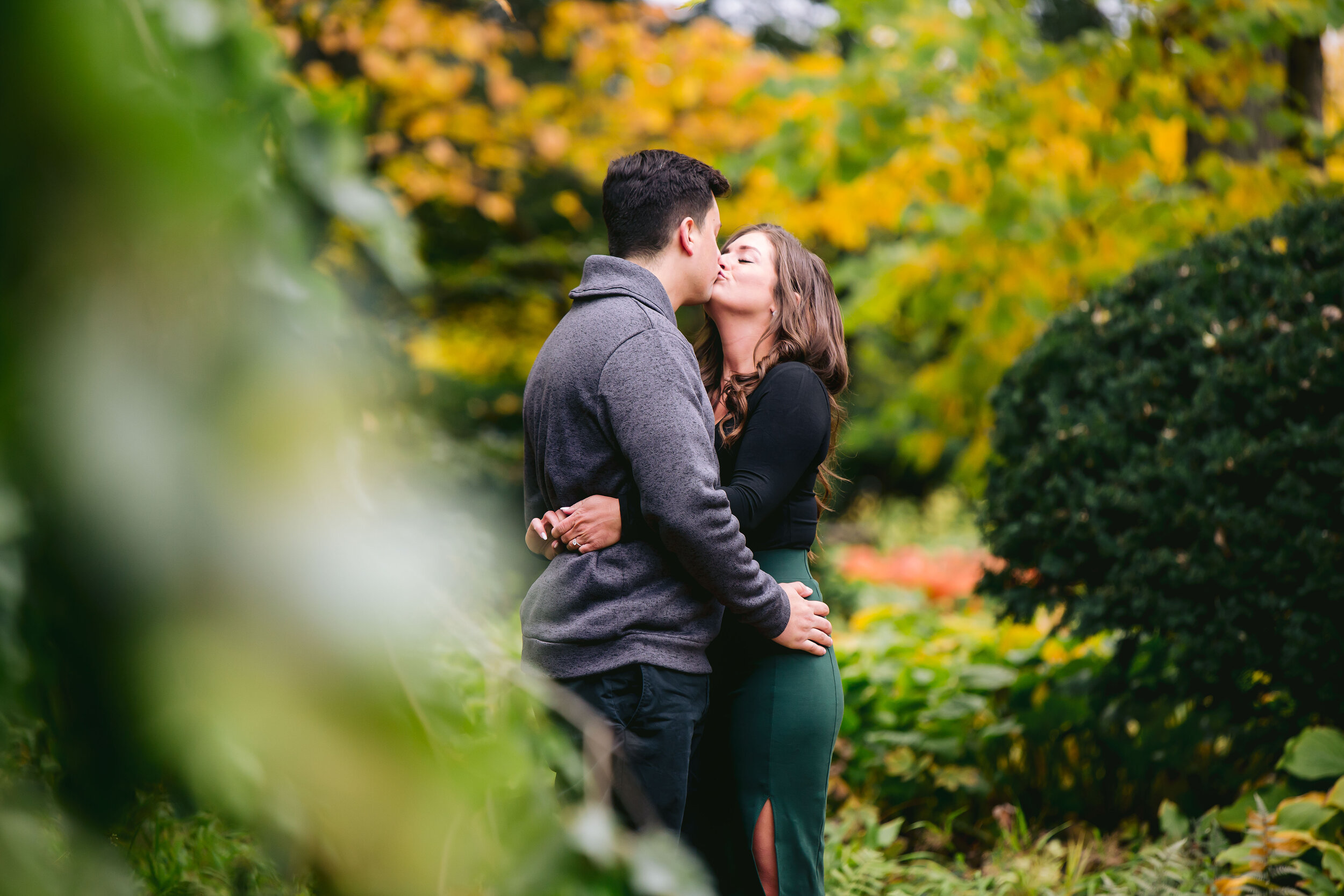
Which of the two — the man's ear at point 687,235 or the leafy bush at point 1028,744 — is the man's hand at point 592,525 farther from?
the leafy bush at point 1028,744

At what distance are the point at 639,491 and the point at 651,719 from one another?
0.43 metres

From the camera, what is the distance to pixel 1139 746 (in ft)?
10.6

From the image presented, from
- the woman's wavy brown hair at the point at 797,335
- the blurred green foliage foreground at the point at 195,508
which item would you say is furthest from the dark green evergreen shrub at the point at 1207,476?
the blurred green foliage foreground at the point at 195,508

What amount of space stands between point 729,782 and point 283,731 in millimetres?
1847

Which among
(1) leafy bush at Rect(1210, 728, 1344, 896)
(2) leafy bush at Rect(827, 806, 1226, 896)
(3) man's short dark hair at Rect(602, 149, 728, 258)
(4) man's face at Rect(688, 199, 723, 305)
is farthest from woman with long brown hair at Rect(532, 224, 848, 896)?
(1) leafy bush at Rect(1210, 728, 1344, 896)

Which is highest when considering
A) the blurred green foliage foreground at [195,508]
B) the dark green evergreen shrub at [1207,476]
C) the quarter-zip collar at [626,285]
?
the blurred green foliage foreground at [195,508]

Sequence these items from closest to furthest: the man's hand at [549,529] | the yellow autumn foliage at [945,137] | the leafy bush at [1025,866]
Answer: the man's hand at [549,529], the leafy bush at [1025,866], the yellow autumn foliage at [945,137]

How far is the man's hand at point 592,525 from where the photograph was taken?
1.78 meters

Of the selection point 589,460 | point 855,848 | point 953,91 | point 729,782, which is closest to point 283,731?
point 589,460

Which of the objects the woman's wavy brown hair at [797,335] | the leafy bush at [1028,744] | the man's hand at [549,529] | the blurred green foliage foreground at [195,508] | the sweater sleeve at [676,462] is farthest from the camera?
the leafy bush at [1028,744]

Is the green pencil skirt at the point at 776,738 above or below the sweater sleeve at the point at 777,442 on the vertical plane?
below

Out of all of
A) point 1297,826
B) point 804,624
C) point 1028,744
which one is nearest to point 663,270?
point 804,624

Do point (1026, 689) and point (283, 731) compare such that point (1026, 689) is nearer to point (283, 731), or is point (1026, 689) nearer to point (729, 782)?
point (729, 782)

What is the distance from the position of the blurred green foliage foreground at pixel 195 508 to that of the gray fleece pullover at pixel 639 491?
124cm
